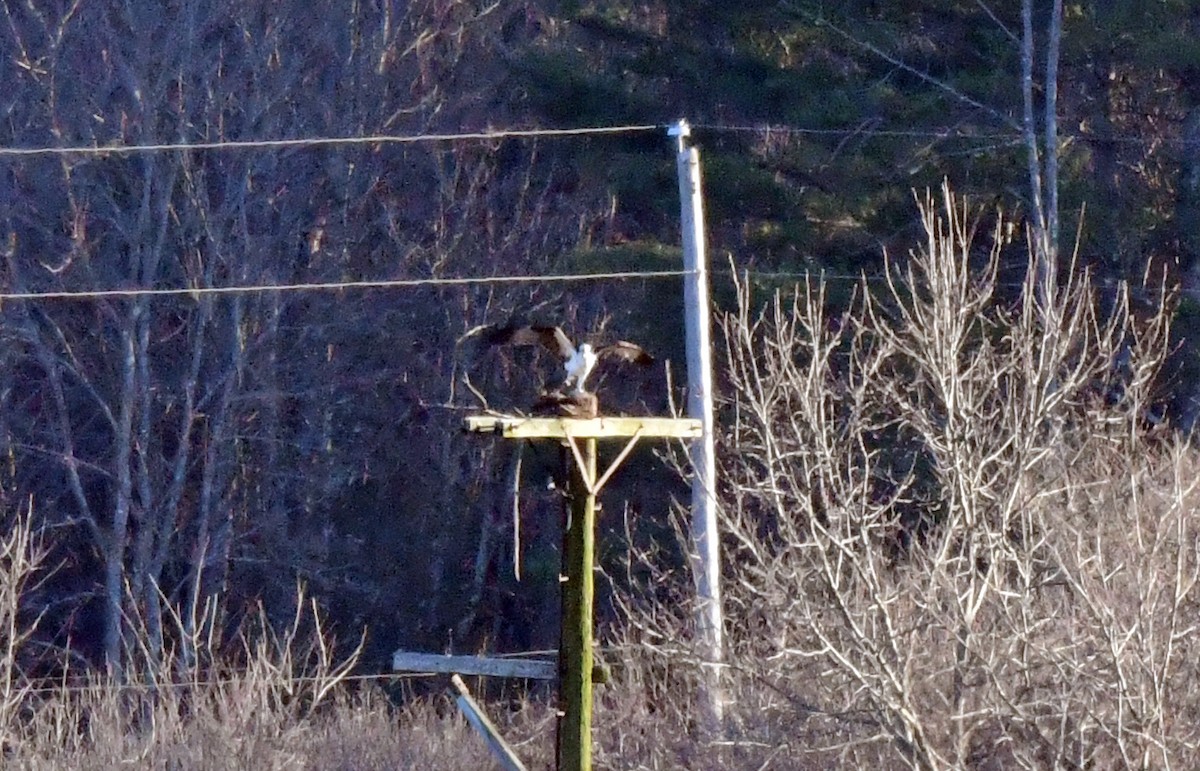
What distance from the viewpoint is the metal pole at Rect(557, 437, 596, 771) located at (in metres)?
7.05

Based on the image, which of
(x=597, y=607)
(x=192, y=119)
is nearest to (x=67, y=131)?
(x=192, y=119)

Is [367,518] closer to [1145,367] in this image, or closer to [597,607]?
[597,607]

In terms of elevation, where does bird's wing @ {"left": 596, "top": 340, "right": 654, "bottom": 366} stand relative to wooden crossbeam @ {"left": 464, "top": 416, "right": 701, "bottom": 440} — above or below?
above

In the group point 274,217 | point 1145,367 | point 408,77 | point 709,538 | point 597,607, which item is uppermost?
point 408,77

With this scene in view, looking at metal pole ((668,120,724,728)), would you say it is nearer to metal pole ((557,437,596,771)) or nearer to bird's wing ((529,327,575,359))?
metal pole ((557,437,596,771))

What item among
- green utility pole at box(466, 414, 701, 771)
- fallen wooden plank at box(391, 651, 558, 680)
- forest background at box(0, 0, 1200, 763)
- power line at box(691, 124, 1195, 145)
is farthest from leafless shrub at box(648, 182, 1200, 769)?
forest background at box(0, 0, 1200, 763)

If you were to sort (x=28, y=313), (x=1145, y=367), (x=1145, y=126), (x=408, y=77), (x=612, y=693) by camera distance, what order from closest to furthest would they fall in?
(x=1145, y=367)
(x=612, y=693)
(x=1145, y=126)
(x=28, y=313)
(x=408, y=77)

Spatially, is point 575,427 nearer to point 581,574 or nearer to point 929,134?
point 581,574

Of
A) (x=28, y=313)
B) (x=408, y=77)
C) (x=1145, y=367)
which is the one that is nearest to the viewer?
(x=1145, y=367)

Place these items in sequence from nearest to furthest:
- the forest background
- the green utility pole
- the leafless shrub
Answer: the green utility pole → the leafless shrub → the forest background

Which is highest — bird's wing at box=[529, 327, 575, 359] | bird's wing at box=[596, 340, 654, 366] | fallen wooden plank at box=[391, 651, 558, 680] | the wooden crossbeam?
bird's wing at box=[529, 327, 575, 359]

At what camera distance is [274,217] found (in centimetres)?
1972

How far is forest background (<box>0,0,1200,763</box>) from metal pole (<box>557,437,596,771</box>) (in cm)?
929

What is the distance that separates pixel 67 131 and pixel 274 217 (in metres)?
2.32
